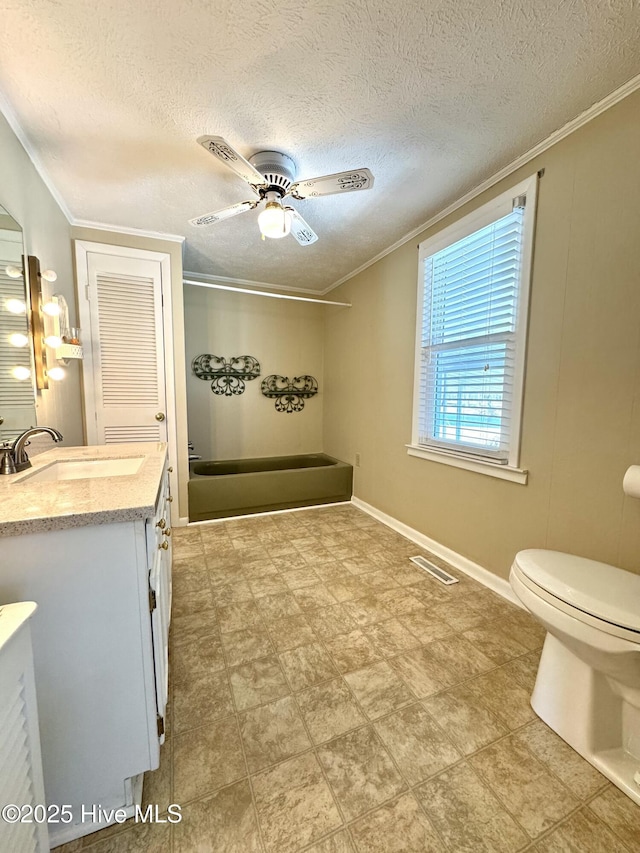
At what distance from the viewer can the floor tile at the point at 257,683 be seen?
4.25ft

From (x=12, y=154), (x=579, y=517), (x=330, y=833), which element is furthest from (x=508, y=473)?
(x=12, y=154)

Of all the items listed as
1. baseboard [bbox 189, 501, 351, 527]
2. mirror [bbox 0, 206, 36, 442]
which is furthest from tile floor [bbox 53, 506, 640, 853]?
mirror [bbox 0, 206, 36, 442]

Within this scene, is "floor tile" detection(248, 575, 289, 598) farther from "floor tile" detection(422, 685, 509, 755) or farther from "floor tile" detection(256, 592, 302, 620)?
"floor tile" detection(422, 685, 509, 755)

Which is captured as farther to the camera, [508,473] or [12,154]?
[508,473]

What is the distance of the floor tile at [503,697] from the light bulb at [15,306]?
8.28 feet

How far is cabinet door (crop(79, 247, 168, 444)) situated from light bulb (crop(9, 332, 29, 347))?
40.6 inches

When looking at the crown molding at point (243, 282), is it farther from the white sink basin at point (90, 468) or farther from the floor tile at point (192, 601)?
the floor tile at point (192, 601)

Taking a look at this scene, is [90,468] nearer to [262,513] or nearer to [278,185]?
[278,185]

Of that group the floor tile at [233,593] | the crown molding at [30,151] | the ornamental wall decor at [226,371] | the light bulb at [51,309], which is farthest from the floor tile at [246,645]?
the ornamental wall decor at [226,371]

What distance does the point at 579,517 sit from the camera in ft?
5.19

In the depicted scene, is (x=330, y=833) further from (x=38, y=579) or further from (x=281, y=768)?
(x=38, y=579)

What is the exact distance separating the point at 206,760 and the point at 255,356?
134 inches

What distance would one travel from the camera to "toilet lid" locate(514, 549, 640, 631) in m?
1.00

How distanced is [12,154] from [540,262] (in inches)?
100
